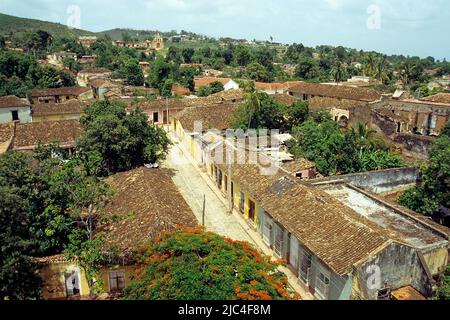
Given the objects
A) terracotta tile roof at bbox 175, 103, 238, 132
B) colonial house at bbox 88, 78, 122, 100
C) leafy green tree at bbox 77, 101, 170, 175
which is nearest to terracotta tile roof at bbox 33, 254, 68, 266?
leafy green tree at bbox 77, 101, 170, 175

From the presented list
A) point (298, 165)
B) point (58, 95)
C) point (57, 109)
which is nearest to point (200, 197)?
point (298, 165)

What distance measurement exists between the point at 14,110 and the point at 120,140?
20.5m

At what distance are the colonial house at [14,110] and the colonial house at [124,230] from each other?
24.2 metres

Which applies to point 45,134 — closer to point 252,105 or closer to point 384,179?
point 252,105

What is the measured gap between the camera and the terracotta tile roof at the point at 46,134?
90.3 ft

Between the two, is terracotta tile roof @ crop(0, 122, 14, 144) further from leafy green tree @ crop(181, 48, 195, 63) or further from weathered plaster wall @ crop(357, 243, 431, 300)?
leafy green tree @ crop(181, 48, 195, 63)

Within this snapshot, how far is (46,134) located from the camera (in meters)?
28.7

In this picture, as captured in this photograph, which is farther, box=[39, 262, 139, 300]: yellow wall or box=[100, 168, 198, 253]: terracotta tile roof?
box=[100, 168, 198, 253]: terracotta tile roof

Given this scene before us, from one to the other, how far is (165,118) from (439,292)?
3311 centimetres

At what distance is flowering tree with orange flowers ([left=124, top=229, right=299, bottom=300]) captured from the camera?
32.4ft

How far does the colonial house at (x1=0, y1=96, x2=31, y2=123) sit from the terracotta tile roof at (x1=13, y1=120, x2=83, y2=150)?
9.96 meters

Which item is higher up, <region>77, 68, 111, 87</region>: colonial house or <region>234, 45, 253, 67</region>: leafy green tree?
<region>234, 45, 253, 67</region>: leafy green tree

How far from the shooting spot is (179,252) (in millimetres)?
11688
